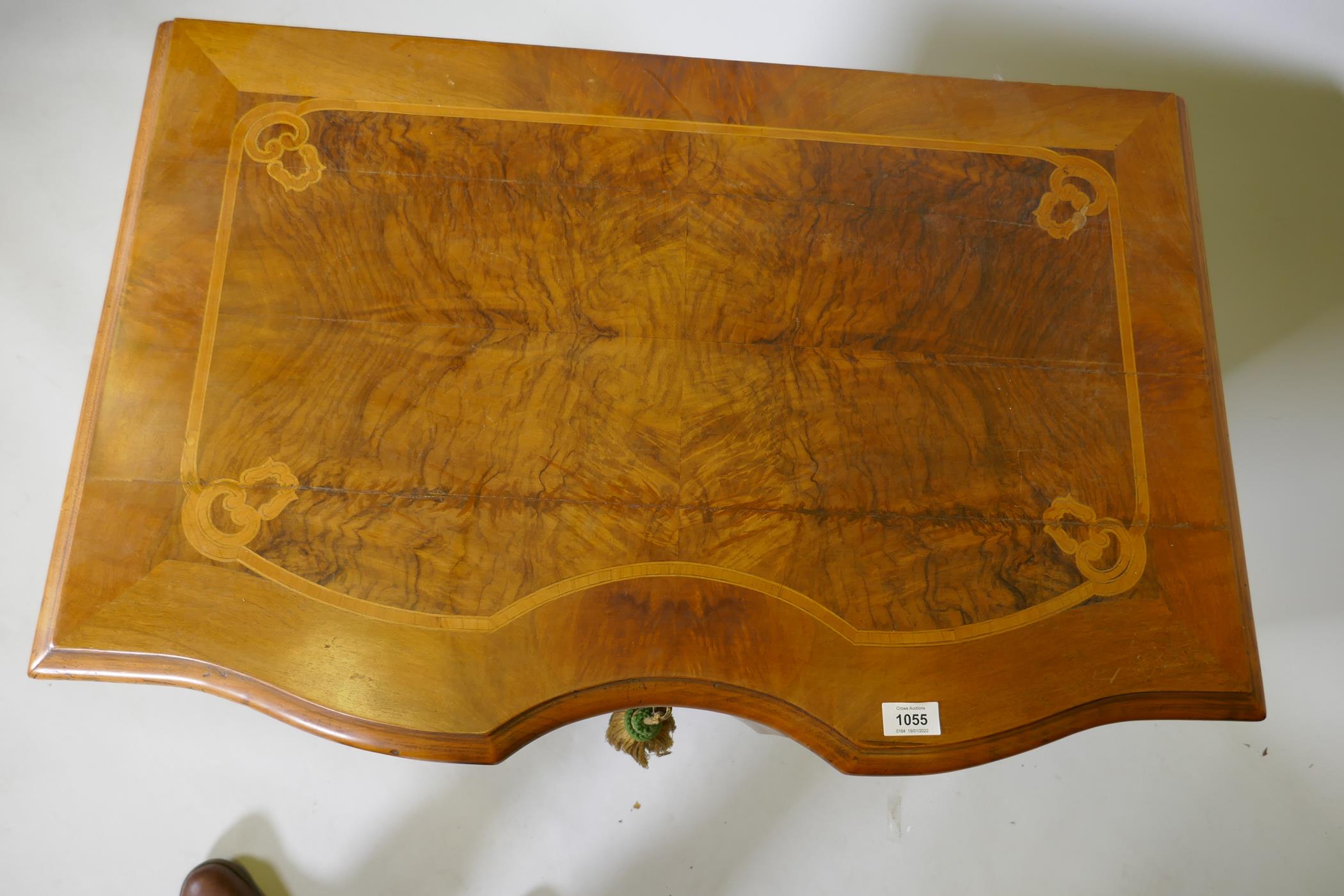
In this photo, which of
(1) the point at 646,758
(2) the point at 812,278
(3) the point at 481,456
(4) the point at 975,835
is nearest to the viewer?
(3) the point at 481,456

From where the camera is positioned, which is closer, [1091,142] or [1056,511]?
[1056,511]

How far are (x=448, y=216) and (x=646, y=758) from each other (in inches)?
41.8

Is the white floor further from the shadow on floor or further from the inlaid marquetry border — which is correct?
the inlaid marquetry border

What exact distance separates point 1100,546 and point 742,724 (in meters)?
0.85

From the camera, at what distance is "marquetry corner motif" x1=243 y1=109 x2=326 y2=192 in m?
1.24

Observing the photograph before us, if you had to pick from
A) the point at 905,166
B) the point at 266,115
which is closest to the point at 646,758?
the point at 905,166

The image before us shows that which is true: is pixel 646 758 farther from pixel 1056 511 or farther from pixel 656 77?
pixel 656 77

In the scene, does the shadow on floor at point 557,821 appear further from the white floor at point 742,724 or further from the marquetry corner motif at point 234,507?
the marquetry corner motif at point 234,507

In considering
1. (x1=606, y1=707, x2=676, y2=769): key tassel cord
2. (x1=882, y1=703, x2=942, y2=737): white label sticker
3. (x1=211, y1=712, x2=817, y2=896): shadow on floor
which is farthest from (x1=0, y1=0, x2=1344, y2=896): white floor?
(x1=882, y1=703, x2=942, y2=737): white label sticker

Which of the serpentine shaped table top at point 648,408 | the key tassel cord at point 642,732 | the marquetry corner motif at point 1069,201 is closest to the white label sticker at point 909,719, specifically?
the serpentine shaped table top at point 648,408

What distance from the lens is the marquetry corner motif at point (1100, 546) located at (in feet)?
3.91

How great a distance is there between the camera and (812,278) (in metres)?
1.28

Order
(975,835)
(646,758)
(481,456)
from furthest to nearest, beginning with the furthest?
(975,835), (646,758), (481,456)

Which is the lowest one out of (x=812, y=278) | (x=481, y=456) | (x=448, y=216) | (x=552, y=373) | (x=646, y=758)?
(x=646, y=758)
